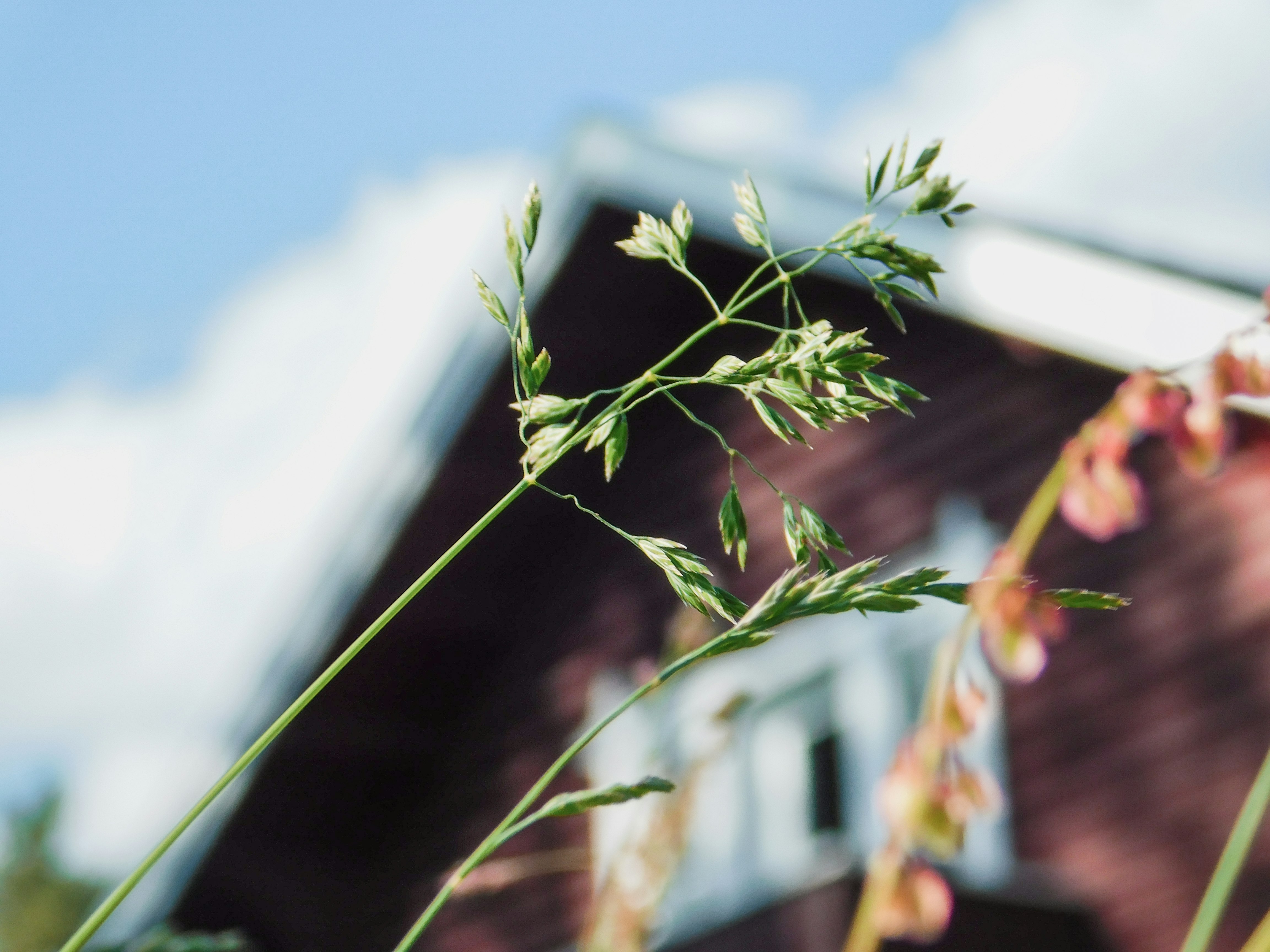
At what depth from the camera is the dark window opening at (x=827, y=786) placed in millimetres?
5355

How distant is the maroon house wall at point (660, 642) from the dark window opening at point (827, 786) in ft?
3.05

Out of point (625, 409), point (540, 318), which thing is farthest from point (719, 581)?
point (625, 409)

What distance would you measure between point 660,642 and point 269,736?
15.8ft

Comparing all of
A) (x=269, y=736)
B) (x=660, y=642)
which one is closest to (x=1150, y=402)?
(x=269, y=736)

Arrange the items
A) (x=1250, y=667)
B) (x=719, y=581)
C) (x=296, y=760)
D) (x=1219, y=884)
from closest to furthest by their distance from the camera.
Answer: (x=1219, y=884) → (x=1250, y=667) → (x=719, y=581) → (x=296, y=760)

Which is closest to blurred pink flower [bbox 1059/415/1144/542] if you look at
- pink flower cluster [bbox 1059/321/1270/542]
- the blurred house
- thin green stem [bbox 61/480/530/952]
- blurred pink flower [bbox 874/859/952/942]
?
pink flower cluster [bbox 1059/321/1270/542]

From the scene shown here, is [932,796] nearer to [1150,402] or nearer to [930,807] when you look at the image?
[930,807]

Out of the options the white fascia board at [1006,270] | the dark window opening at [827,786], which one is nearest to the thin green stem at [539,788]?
the white fascia board at [1006,270]

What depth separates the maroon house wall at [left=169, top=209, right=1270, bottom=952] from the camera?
3.75 meters

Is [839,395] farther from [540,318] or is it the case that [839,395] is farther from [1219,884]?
[540,318]

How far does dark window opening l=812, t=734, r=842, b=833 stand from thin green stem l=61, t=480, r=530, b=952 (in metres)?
4.87

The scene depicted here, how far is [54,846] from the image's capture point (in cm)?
3731

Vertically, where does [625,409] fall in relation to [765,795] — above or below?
above

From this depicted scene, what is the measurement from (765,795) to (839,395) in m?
4.29
